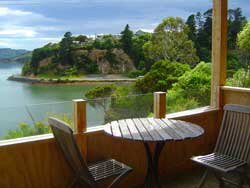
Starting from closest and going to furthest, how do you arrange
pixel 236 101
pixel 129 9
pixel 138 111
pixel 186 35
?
pixel 138 111
pixel 236 101
pixel 129 9
pixel 186 35

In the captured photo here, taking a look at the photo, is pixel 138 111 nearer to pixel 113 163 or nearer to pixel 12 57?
pixel 113 163

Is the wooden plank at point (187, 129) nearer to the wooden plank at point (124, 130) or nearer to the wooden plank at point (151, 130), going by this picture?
the wooden plank at point (151, 130)

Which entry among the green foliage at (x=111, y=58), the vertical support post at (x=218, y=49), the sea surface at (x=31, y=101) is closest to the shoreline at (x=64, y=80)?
the sea surface at (x=31, y=101)

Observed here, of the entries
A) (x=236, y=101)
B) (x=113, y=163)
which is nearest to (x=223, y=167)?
(x=113, y=163)

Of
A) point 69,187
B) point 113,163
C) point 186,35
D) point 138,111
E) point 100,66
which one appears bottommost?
point 69,187

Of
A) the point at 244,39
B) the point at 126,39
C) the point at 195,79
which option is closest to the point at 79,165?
the point at 126,39

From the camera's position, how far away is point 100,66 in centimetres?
464

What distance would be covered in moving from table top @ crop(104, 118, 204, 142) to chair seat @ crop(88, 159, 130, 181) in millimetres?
380

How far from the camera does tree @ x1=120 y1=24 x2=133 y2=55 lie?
5.06 m

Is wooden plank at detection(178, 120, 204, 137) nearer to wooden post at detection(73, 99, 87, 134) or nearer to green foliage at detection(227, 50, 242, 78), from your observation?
wooden post at detection(73, 99, 87, 134)

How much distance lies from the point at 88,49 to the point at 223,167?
2.54m

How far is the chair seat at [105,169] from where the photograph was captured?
3.08 metres

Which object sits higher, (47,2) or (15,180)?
(47,2)

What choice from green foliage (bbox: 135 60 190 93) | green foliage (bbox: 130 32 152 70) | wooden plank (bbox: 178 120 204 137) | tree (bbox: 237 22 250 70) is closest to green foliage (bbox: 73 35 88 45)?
green foliage (bbox: 130 32 152 70)
